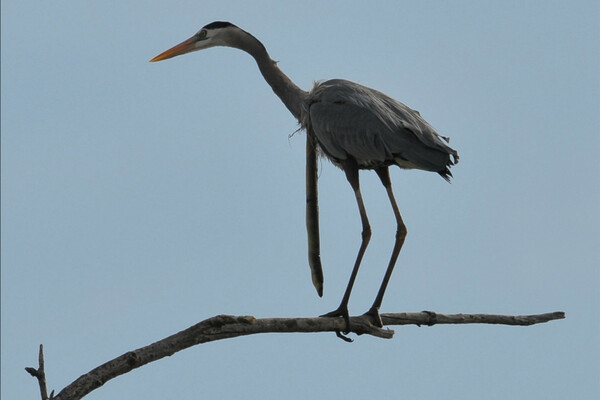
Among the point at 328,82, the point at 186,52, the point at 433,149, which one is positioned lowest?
the point at 433,149

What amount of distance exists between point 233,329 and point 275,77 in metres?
4.35

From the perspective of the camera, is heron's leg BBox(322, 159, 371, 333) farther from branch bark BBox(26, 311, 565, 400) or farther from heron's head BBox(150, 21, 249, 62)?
heron's head BBox(150, 21, 249, 62)

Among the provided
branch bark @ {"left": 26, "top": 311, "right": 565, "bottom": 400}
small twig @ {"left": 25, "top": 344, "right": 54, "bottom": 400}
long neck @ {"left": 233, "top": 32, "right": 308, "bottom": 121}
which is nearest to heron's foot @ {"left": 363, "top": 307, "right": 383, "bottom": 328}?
branch bark @ {"left": 26, "top": 311, "right": 565, "bottom": 400}

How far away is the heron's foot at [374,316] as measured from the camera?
7242 millimetres

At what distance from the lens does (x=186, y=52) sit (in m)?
9.77

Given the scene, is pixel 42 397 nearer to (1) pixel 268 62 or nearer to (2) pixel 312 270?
(2) pixel 312 270

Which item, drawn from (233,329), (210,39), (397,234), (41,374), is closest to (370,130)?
(397,234)

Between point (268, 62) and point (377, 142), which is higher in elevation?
point (268, 62)

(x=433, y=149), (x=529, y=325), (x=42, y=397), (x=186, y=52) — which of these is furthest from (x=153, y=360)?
(x=186, y=52)

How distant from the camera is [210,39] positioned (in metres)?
9.68

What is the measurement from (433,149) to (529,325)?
5.57ft

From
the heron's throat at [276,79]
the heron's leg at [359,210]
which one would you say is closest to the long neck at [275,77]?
the heron's throat at [276,79]

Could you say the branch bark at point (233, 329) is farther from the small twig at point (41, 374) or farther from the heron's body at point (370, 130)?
the heron's body at point (370, 130)

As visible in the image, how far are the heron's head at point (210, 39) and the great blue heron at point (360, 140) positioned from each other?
2.62 ft
